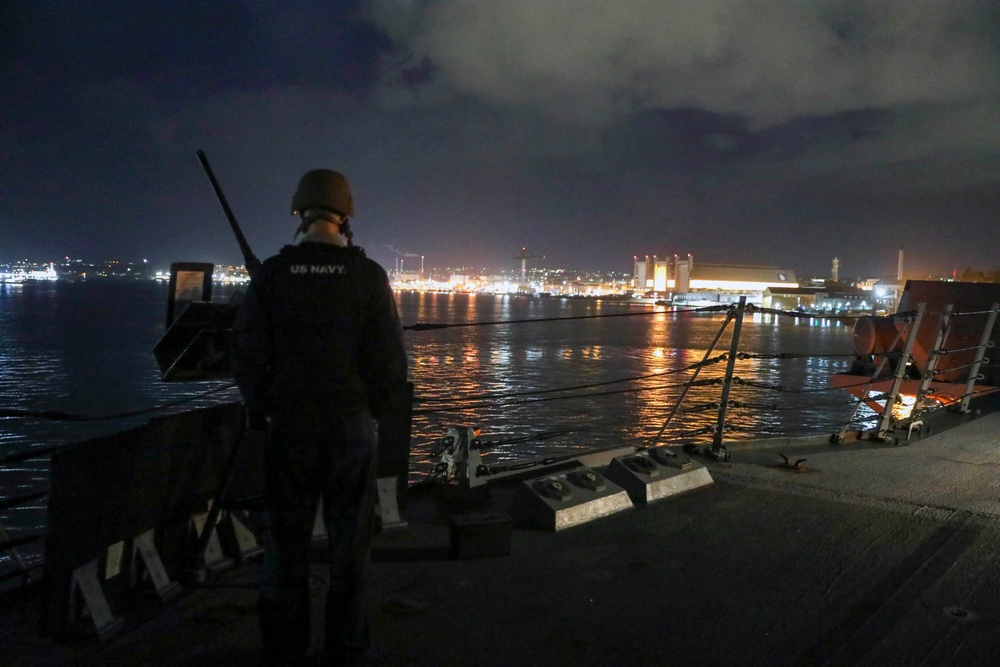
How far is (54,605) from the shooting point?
287 cm

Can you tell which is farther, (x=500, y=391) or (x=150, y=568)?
(x=500, y=391)

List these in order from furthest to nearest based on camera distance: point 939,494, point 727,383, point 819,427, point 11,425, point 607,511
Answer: point 819,427
point 11,425
point 727,383
point 939,494
point 607,511

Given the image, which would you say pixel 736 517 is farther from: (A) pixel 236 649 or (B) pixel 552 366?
(B) pixel 552 366

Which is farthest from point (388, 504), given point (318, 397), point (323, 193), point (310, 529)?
point (323, 193)

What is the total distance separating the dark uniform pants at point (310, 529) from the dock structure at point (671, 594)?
224 mm

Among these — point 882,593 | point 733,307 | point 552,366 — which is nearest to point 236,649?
point 882,593

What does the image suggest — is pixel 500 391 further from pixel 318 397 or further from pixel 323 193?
pixel 318 397

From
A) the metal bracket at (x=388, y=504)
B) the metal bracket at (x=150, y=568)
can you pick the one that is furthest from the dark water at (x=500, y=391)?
the metal bracket at (x=388, y=504)

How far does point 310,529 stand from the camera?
2.65 meters

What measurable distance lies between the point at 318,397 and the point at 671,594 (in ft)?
6.54

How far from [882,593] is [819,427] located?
2119 cm

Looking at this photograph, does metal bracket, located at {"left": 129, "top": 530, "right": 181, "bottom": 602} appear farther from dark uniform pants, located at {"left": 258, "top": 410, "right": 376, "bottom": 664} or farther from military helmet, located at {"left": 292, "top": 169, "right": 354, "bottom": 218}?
military helmet, located at {"left": 292, "top": 169, "right": 354, "bottom": 218}

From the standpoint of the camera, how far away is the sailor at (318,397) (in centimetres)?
246

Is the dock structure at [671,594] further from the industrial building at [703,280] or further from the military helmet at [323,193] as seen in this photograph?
the industrial building at [703,280]
